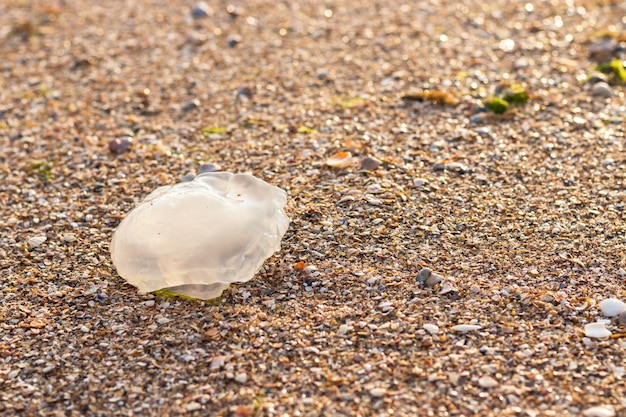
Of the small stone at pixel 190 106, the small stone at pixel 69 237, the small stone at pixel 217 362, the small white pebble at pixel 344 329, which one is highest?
the small white pebble at pixel 344 329

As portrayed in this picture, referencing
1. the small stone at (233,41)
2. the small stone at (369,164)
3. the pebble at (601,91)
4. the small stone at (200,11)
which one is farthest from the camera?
the small stone at (200,11)

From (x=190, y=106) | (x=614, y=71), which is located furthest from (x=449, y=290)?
(x=614, y=71)

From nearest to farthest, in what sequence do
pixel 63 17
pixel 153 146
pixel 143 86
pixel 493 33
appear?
pixel 153 146
pixel 143 86
pixel 493 33
pixel 63 17

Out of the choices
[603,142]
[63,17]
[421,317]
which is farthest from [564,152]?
[63,17]

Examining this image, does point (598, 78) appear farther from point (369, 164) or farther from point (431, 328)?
point (431, 328)

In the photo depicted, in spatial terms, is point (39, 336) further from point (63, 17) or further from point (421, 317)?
point (63, 17)

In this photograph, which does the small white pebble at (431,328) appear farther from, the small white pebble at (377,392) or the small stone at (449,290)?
the small white pebble at (377,392)

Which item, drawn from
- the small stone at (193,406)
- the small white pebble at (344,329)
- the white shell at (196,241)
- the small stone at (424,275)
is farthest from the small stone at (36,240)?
the small stone at (424,275)

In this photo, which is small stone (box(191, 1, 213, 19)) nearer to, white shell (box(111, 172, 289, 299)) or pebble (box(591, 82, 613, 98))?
pebble (box(591, 82, 613, 98))
